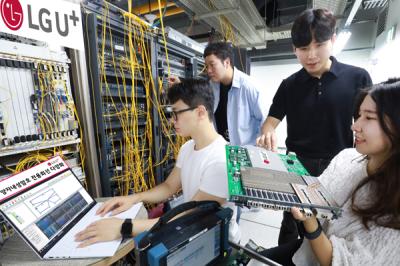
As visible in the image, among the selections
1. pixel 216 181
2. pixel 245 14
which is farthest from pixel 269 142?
pixel 245 14

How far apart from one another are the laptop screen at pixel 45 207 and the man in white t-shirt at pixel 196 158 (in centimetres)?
15

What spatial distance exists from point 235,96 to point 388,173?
141cm

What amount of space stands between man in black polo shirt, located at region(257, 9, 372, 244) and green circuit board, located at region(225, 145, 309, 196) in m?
0.19

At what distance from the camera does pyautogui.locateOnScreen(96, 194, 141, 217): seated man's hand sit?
1118 millimetres

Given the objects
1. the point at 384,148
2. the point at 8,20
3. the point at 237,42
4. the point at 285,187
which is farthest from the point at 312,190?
the point at 237,42

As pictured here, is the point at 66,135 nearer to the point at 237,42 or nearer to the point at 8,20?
the point at 8,20

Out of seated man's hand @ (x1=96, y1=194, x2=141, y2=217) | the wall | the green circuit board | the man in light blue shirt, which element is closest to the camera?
the green circuit board

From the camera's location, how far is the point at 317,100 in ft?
4.25

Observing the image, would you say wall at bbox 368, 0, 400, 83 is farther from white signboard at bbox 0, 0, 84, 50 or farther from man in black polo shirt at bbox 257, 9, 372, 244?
white signboard at bbox 0, 0, 84, 50

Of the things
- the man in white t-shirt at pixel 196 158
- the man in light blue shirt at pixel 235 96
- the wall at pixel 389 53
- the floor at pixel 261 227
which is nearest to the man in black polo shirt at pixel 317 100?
the man in white t-shirt at pixel 196 158

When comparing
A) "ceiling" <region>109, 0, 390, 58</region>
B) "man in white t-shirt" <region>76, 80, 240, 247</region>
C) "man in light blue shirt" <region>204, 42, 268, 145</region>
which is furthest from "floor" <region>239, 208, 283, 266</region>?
"ceiling" <region>109, 0, 390, 58</region>

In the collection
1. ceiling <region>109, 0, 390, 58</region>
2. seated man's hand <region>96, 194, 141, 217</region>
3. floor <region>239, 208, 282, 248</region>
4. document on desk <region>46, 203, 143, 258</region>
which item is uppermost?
ceiling <region>109, 0, 390, 58</region>

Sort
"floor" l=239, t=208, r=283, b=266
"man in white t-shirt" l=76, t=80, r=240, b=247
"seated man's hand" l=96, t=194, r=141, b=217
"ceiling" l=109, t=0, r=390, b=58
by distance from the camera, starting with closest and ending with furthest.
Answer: "man in white t-shirt" l=76, t=80, r=240, b=247 → "seated man's hand" l=96, t=194, r=141, b=217 → "floor" l=239, t=208, r=283, b=266 → "ceiling" l=109, t=0, r=390, b=58

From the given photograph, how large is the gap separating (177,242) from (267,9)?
4.59 m
